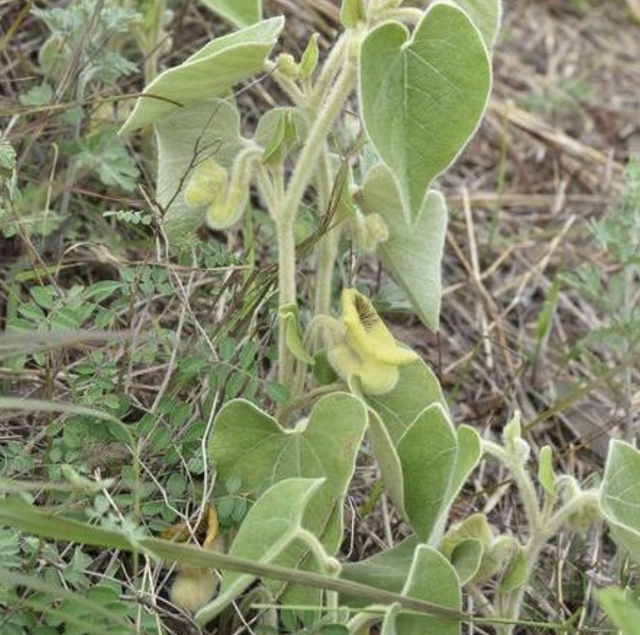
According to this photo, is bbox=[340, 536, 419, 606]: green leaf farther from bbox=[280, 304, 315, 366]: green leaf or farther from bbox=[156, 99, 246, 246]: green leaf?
bbox=[156, 99, 246, 246]: green leaf

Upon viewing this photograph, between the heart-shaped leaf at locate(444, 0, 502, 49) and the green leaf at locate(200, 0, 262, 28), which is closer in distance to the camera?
the heart-shaped leaf at locate(444, 0, 502, 49)

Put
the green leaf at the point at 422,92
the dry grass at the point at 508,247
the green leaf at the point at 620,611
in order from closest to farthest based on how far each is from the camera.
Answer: the green leaf at the point at 620,611, the green leaf at the point at 422,92, the dry grass at the point at 508,247

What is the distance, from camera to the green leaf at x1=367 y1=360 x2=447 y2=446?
4.48ft

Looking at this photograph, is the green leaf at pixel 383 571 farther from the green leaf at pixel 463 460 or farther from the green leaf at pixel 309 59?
the green leaf at pixel 309 59

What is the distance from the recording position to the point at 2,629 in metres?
1.11

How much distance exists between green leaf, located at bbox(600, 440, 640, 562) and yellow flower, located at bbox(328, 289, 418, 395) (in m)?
0.23

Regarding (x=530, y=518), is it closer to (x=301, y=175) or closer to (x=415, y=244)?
(x=415, y=244)

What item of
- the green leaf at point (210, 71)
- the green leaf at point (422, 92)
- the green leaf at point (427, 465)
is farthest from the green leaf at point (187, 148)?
the green leaf at point (427, 465)

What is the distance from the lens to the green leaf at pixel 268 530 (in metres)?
1.09

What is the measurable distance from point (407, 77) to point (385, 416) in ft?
1.30

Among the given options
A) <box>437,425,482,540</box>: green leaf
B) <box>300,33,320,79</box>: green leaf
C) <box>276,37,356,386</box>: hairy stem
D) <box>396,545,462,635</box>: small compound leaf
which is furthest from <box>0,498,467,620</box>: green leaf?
<box>300,33,320,79</box>: green leaf

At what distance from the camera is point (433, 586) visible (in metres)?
1.14

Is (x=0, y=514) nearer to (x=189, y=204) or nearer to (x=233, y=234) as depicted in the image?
(x=189, y=204)

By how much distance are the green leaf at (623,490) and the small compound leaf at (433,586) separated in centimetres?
19
